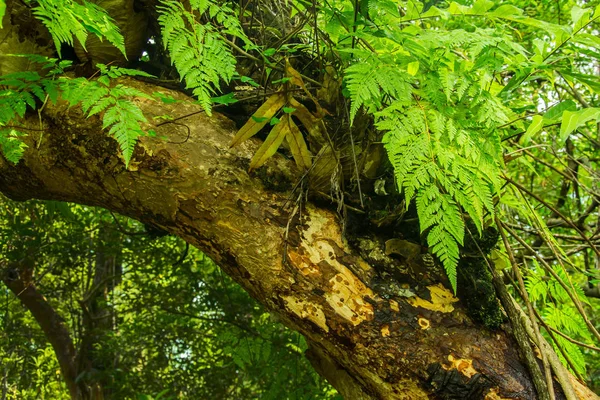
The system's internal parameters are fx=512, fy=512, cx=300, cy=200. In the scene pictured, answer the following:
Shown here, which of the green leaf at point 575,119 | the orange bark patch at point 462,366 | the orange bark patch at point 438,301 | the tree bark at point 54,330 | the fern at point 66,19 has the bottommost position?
the tree bark at point 54,330

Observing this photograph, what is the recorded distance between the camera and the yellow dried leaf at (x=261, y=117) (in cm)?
158

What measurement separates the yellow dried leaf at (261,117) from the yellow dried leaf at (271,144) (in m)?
0.04

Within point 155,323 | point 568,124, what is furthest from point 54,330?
point 568,124

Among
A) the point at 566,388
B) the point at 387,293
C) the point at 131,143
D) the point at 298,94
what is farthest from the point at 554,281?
the point at 131,143

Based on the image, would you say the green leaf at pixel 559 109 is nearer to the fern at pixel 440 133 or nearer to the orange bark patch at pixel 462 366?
the fern at pixel 440 133

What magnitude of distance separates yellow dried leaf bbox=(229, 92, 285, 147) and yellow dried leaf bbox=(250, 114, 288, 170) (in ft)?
0.14

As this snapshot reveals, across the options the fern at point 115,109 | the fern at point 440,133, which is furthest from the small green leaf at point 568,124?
the fern at point 115,109

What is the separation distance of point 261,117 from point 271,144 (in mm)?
89

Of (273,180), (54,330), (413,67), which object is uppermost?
(413,67)

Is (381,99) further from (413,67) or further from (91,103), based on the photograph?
(91,103)

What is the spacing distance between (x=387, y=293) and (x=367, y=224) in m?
0.25

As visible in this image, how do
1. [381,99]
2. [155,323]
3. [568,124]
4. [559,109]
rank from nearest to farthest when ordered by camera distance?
1. [568,124]
2. [559,109]
3. [381,99]
4. [155,323]

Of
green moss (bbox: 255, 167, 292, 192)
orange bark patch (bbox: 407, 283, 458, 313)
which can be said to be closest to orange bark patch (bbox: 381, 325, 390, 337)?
orange bark patch (bbox: 407, 283, 458, 313)

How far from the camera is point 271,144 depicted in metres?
1.58
